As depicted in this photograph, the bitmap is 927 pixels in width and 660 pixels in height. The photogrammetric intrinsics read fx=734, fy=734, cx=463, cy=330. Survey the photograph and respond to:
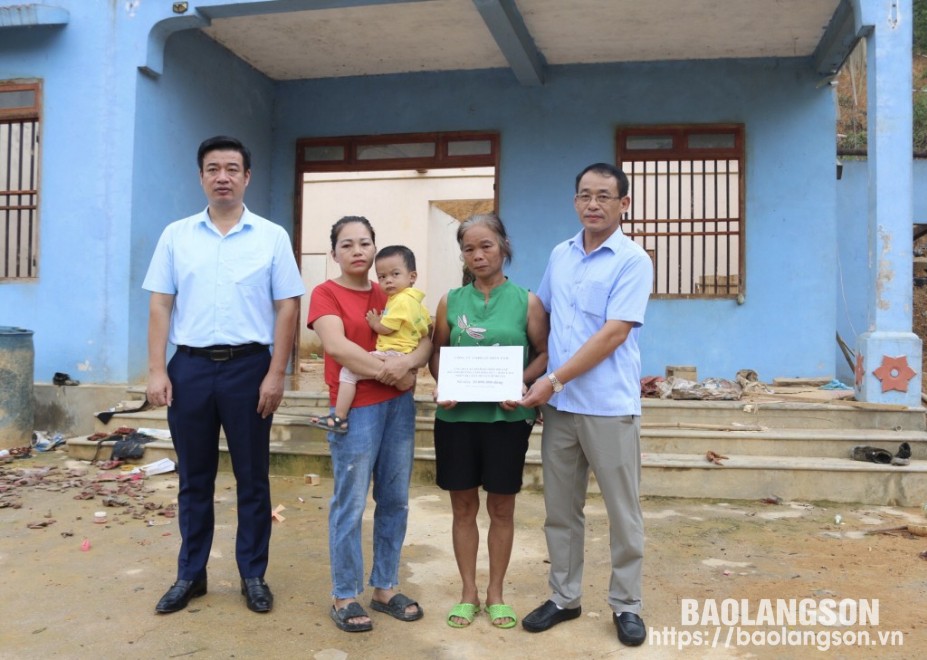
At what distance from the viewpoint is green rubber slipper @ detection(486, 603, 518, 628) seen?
9.19ft

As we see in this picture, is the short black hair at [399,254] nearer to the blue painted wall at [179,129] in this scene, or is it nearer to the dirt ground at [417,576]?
the dirt ground at [417,576]

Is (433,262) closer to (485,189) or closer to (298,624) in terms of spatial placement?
(485,189)

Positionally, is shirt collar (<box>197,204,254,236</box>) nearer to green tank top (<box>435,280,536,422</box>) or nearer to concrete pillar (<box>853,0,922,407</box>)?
green tank top (<box>435,280,536,422</box>)

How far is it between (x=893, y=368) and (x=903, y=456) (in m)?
0.94

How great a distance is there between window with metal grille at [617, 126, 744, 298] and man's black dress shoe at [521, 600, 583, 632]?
17.0ft

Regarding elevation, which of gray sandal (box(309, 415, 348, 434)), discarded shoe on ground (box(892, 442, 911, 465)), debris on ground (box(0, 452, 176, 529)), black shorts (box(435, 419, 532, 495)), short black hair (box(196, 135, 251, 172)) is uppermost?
short black hair (box(196, 135, 251, 172))

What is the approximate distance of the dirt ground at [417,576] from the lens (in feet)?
8.70

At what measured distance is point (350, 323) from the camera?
281 centimetres

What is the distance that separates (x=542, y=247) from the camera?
781cm

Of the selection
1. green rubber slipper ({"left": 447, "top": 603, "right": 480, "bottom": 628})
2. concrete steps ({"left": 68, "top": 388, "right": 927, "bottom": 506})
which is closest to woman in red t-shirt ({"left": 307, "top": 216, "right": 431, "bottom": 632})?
green rubber slipper ({"left": 447, "top": 603, "right": 480, "bottom": 628})

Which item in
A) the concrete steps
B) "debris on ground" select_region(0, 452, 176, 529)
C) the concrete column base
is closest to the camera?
"debris on ground" select_region(0, 452, 176, 529)

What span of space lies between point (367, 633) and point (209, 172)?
190 cm

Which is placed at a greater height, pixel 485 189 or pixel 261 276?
pixel 485 189

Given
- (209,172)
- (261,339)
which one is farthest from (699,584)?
(209,172)
